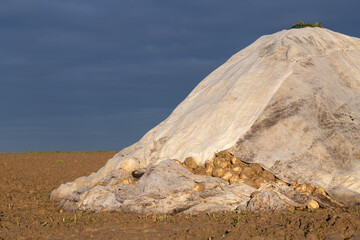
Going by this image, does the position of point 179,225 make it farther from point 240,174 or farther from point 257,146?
point 257,146

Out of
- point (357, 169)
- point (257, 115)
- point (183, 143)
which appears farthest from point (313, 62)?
point (183, 143)

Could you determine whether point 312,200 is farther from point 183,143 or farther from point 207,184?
point 183,143

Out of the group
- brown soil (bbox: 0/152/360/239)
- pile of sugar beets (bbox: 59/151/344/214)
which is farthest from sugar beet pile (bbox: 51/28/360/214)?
brown soil (bbox: 0/152/360/239)

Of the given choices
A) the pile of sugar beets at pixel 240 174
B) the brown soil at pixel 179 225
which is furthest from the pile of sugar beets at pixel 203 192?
the brown soil at pixel 179 225

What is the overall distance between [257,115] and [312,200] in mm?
2920

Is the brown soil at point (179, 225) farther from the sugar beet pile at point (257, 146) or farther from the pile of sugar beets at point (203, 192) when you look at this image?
the sugar beet pile at point (257, 146)

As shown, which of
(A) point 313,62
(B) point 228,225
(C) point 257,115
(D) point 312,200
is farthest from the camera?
(A) point 313,62

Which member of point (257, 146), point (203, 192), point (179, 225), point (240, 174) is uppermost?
point (257, 146)

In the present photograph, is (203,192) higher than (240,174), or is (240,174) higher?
(240,174)

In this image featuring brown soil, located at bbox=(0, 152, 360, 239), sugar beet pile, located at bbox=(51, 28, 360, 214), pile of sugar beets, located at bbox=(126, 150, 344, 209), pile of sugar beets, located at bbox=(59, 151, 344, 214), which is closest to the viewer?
brown soil, located at bbox=(0, 152, 360, 239)

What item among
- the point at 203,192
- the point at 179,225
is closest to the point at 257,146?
the point at 203,192

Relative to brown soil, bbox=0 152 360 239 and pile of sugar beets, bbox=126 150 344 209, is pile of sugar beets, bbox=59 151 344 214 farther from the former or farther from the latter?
brown soil, bbox=0 152 360 239

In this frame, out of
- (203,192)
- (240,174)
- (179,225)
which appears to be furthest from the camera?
(240,174)

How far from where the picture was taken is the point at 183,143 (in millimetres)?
11570
